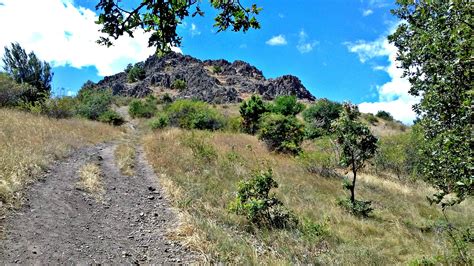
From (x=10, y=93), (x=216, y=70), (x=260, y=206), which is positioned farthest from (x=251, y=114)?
(x=216, y=70)

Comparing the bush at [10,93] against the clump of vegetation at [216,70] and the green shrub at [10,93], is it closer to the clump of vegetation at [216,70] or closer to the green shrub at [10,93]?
the green shrub at [10,93]

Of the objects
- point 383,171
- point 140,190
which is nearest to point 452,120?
point 140,190

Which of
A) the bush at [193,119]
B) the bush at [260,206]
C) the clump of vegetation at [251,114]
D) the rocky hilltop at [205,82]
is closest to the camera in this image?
the bush at [260,206]

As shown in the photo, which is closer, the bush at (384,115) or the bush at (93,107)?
the bush at (93,107)

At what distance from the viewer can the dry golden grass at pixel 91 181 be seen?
884cm

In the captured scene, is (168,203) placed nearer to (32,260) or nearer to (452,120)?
(32,260)

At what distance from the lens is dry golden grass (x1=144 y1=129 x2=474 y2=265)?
6.64 m

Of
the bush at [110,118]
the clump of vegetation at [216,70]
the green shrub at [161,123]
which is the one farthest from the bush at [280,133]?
the clump of vegetation at [216,70]

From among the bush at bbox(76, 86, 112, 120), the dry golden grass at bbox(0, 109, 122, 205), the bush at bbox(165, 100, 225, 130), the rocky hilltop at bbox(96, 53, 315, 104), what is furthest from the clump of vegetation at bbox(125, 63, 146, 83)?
the dry golden grass at bbox(0, 109, 122, 205)

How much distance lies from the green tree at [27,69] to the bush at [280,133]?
24.1 meters

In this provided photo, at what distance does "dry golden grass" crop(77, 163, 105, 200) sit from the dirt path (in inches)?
7.0

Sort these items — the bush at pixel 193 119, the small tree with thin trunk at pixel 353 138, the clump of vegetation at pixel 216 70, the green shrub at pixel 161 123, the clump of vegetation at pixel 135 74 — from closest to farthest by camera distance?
1. the small tree with thin trunk at pixel 353 138
2. the green shrub at pixel 161 123
3. the bush at pixel 193 119
4. the clump of vegetation at pixel 135 74
5. the clump of vegetation at pixel 216 70

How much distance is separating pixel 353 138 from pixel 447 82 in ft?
25.8

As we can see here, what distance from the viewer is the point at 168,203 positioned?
888 cm
